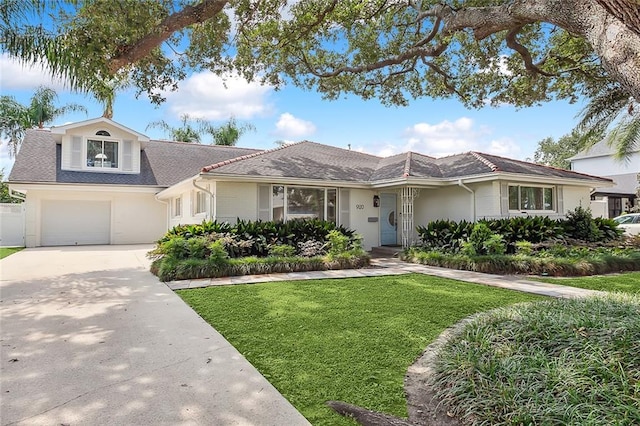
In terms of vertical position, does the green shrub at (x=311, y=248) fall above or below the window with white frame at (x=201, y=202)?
below

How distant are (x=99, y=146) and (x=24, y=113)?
1209 centimetres

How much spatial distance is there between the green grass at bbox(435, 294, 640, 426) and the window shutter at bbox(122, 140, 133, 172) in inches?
762

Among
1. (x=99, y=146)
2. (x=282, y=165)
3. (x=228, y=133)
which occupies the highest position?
(x=228, y=133)

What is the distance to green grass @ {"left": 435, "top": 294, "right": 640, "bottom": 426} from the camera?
2473 mm

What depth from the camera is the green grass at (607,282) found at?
7.61 metres

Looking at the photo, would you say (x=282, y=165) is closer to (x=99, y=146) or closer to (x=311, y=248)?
(x=311, y=248)

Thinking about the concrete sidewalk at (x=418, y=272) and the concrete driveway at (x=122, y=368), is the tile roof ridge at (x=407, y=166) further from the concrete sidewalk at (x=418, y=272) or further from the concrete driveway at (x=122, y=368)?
the concrete driveway at (x=122, y=368)

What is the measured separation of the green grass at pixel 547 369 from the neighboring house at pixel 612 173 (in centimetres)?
2169

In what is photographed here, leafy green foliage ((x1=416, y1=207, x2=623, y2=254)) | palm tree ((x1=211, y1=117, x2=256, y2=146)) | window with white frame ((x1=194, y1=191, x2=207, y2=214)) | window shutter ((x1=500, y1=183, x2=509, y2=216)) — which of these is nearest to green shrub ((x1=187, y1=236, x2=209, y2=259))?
window with white frame ((x1=194, y1=191, x2=207, y2=214))

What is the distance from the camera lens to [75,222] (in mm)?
18500

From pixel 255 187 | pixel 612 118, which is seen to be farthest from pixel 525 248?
pixel 255 187

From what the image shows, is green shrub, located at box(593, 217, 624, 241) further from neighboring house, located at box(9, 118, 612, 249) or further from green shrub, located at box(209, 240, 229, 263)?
green shrub, located at box(209, 240, 229, 263)

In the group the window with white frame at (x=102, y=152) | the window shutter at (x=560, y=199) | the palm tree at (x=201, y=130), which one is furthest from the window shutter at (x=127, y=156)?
the window shutter at (x=560, y=199)

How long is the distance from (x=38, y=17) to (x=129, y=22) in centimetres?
173
